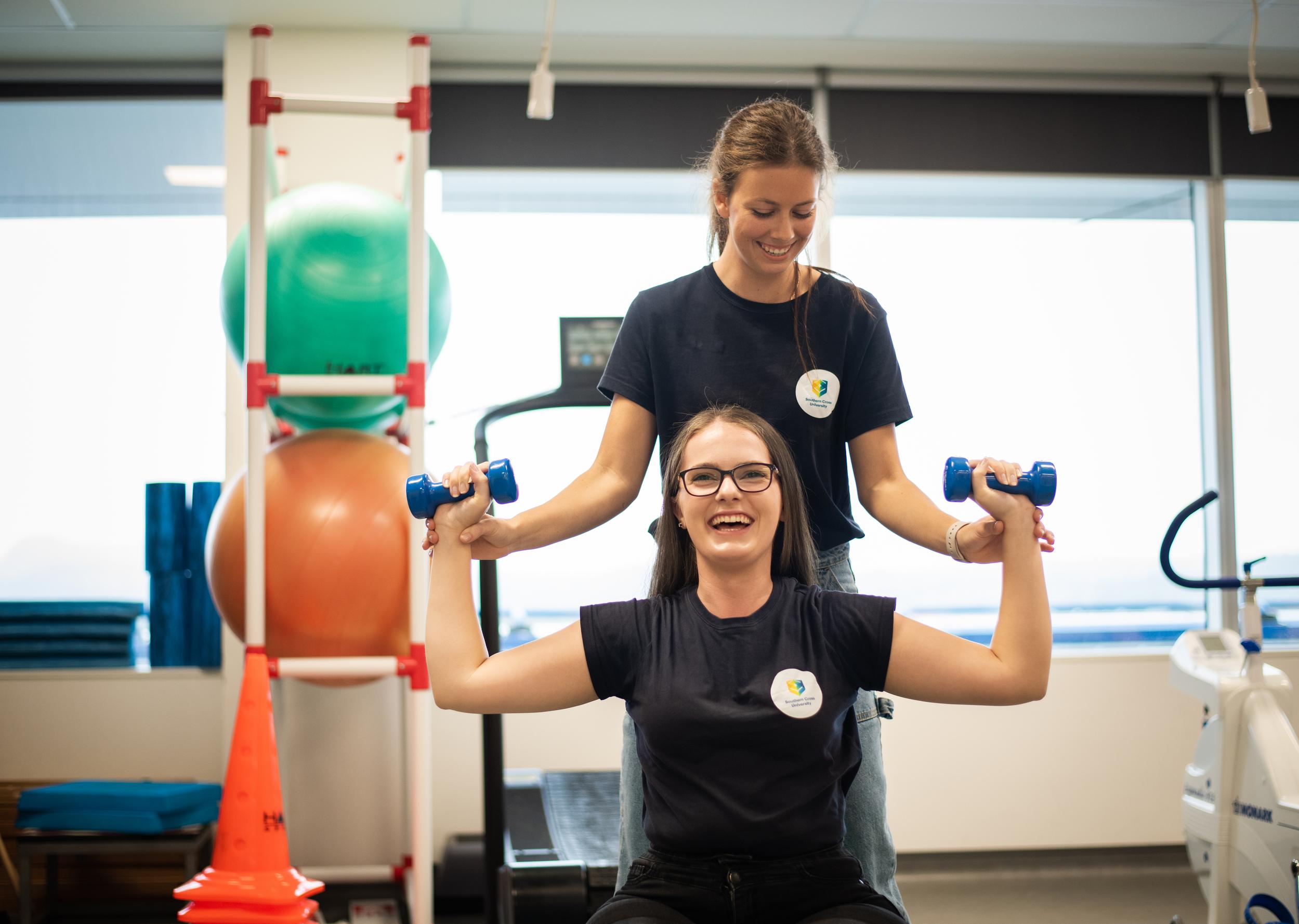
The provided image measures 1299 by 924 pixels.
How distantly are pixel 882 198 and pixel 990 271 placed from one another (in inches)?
19.6

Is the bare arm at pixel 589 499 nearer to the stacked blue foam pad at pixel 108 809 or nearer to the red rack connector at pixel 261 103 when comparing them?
the red rack connector at pixel 261 103

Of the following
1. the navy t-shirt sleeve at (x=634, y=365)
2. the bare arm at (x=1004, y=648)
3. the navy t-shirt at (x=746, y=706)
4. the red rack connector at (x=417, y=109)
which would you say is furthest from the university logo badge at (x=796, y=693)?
the red rack connector at (x=417, y=109)

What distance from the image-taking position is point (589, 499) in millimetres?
1583

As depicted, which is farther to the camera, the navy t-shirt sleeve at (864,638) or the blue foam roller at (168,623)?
the blue foam roller at (168,623)

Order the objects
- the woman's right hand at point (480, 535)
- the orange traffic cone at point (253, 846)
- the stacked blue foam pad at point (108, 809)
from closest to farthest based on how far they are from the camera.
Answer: the woman's right hand at point (480, 535), the orange traffic cone at point (253, 846), the stacked blue foam pad at point (108, 809)

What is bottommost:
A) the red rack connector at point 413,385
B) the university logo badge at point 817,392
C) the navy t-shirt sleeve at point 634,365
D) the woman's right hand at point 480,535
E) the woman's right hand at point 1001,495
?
the woman's right hand at point 480,535

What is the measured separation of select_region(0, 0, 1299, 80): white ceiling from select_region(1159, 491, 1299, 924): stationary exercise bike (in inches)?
69.8

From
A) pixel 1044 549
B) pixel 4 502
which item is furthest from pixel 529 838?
pixel 4 502

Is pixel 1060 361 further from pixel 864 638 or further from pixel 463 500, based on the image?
pixel 463 500

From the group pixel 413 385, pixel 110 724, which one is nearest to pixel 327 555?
pixel 413 385

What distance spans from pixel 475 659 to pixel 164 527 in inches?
96.1

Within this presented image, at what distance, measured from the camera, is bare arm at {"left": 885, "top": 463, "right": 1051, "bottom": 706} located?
1340 millimetres

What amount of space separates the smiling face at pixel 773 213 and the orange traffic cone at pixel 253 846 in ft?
5.13

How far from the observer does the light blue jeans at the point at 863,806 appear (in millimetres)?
1496
